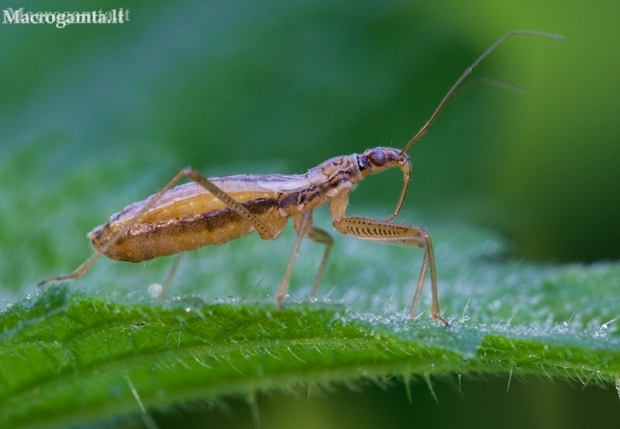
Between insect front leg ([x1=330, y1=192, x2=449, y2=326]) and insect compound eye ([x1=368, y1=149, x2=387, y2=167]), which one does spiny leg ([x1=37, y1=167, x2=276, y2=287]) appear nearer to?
insect front leg ([x1=330, y1=192, x2=449, y2=326])

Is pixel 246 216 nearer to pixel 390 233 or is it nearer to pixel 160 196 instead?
pixel 160 196

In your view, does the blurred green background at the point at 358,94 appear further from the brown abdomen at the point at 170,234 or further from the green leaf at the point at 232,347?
the green leaf at the point at 232,347

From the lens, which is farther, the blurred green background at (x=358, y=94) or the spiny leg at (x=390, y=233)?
the blurred green background at (x=358, y=94)
